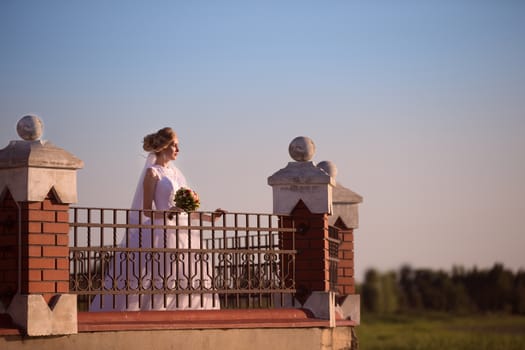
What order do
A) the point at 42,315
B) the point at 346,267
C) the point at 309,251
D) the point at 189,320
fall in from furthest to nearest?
the point at 346,267 < the point at 309,251 < the point at 189,320 < the point at 42,315

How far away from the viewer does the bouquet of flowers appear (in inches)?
530

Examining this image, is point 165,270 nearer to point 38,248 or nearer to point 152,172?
point 38,248

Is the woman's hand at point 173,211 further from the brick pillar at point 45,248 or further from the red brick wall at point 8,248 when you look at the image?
the red brick wall at point 8,248

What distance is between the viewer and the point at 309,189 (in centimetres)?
1412

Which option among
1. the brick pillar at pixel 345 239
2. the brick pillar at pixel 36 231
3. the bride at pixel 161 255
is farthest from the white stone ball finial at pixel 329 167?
the brick pillar at pixel 36 231

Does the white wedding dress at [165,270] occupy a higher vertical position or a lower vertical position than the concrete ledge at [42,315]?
higher

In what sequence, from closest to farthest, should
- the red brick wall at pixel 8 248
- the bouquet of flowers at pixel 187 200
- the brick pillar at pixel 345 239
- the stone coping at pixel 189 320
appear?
the red brick wall at pixel 8 248 → the stone coping at pixel 189 320 → the bouquet of flowers at pixel 187 200 → the brick pillar at pixel 345 239

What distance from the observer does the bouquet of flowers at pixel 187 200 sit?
13.5 meters

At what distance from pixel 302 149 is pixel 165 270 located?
8.11 ft

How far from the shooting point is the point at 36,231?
11.7 meters

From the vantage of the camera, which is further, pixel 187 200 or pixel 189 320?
pixel 187 200

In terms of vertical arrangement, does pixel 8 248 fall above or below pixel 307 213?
below

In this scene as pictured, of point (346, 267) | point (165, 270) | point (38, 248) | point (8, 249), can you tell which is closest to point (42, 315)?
point (38, 248)

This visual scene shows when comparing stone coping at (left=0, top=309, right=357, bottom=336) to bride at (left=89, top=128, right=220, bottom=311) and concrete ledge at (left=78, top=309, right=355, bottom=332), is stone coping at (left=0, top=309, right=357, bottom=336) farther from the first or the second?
bride at (left=89, top=128, right=220, bottom=311)
